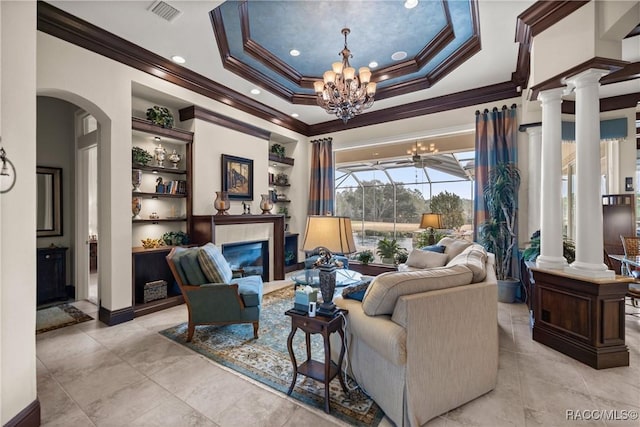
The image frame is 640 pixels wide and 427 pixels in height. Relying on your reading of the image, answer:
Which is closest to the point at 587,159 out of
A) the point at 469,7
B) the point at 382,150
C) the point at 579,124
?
the point at 579,124

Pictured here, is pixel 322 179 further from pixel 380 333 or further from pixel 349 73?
pixel 380 333

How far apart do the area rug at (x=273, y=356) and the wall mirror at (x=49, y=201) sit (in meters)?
2.78

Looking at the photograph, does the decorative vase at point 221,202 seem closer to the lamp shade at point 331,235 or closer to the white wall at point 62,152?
the white wall at point 62,152

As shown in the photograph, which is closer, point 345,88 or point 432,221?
point 345,88

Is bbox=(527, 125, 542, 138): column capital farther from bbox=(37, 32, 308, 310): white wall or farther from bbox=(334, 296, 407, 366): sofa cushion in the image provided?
bbox=(37, 32, 308, 310): white wall

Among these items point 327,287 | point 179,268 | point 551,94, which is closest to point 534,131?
point 551,94

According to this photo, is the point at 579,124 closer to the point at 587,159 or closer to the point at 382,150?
the point at 587,159

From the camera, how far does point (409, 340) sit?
66.8 inches

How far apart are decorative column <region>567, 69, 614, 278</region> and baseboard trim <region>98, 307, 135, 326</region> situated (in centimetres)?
490

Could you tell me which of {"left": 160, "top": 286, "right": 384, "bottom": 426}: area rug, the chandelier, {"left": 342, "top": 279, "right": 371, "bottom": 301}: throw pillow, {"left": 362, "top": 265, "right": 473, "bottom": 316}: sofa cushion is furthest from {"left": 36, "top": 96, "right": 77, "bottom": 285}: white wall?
{"left": 362, "top": 265, "right": 473, "bottom": 316}: sofa cushion

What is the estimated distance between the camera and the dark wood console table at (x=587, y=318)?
2.50 meters

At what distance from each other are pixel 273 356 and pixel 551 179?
3.47 m

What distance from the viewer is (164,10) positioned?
2885mm

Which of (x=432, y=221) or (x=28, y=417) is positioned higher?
(x=432, y=221)
